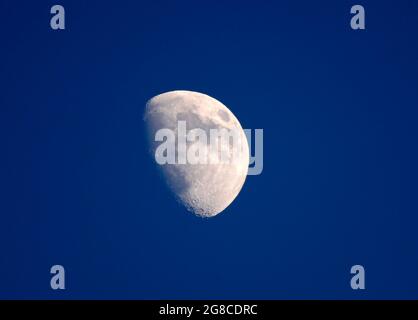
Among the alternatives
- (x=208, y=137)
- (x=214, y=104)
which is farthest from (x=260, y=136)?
(x=208, y=137)

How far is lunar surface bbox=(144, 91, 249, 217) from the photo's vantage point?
1661 centimetres

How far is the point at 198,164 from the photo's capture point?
16406mm

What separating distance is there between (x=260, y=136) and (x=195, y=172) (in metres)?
4.48

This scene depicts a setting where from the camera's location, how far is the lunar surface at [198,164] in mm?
16609

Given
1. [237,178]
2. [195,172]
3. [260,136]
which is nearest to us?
[195,172]

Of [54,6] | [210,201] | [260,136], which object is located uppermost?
[54,6]
